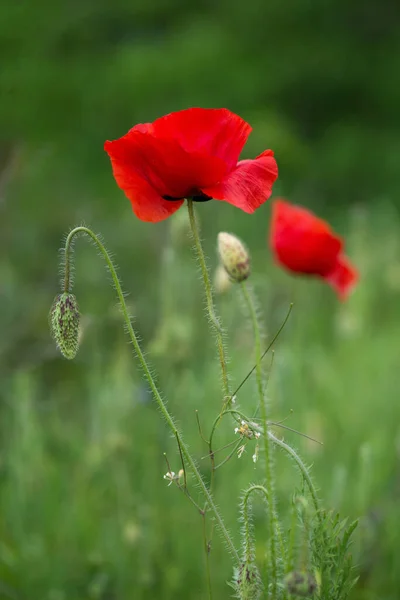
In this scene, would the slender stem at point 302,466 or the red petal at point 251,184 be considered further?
the red petal at point 251,184

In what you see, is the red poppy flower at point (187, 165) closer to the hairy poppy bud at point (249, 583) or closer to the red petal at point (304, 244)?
the hairy poppy bud at point (249, 583)

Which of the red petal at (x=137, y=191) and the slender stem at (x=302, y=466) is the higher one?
the red petal at (x=137, y=191)

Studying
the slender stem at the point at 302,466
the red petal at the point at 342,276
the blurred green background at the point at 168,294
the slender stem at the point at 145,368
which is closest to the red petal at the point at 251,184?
the slender stem at the point at 145,368

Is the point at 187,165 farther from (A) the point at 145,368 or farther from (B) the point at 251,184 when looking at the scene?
(A) the point at 145,368

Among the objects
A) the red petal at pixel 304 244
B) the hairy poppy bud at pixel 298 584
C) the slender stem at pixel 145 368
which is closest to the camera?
the hairy poppy bud at pixel 298 584

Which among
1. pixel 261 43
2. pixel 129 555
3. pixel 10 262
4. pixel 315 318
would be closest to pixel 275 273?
pixel 315 318

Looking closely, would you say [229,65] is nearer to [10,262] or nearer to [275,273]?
[275,273]

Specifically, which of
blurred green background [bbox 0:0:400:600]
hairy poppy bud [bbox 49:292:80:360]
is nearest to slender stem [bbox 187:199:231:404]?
hairy poppy bud [bbox 49:292:80:360]

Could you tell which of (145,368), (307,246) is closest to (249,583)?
(145,368)
